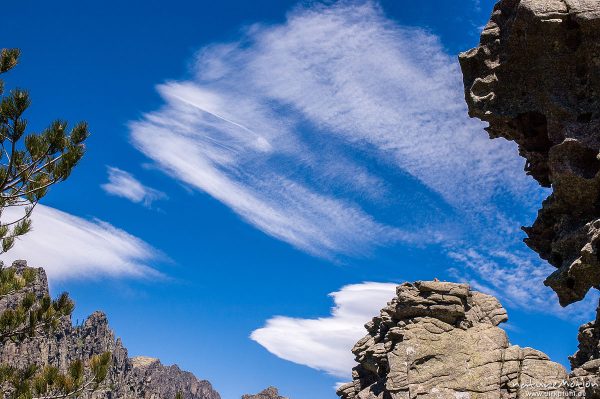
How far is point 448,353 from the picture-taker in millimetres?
29438

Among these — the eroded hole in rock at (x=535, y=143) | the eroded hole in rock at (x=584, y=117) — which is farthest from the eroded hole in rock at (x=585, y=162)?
the eroded hole in rock at (x=535, y=143)

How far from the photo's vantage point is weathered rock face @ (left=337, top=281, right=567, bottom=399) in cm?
2675

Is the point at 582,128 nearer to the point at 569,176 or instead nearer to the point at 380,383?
the point at 569,176

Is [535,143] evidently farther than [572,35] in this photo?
Yes

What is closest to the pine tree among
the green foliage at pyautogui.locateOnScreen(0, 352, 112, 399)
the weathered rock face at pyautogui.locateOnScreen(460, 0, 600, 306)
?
the green foliage at pyautogui.locateOnScreen(0, 352, 112, 399)

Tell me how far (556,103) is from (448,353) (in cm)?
1772

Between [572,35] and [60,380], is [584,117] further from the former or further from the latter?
[60,380]

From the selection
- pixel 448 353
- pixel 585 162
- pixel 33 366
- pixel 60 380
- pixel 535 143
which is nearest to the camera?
pixel 585 162

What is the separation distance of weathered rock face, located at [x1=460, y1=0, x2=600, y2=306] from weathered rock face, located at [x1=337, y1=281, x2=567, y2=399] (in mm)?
9592

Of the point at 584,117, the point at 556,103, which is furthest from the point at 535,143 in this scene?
the point at 584,117

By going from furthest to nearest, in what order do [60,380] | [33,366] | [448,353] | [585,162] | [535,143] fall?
[448,353]
[33,366]
[535,143]
[60,380]
[585,162]

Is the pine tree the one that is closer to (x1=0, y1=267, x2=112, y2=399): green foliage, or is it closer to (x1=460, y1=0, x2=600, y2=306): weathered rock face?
(x1=0, y1=267, x2=112, y2=399): green foliage

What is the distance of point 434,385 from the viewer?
1121 inches

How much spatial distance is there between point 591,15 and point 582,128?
343 cm
